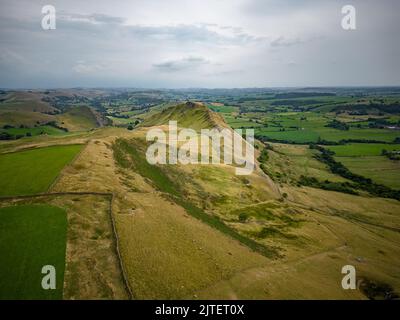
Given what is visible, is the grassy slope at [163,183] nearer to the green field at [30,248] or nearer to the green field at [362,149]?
the green field at [30,248]

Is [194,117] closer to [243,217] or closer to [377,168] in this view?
[377,168]

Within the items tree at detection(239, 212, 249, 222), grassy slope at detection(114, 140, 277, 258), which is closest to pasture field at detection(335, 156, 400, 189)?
tree at detection(239, 212, 249, 222)

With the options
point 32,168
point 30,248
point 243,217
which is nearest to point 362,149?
point 243,217

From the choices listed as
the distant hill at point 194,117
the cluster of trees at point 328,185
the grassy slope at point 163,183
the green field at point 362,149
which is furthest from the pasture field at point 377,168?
the grassy slope at point 163,183

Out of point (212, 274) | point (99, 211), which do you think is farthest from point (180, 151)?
point (212, 274)

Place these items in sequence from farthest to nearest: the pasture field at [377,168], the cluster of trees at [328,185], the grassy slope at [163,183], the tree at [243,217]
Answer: the pasture field at [377,168]
the cluster of trees at [328,185]
the tree at [243,217]
the grassy slope at [163,183]
